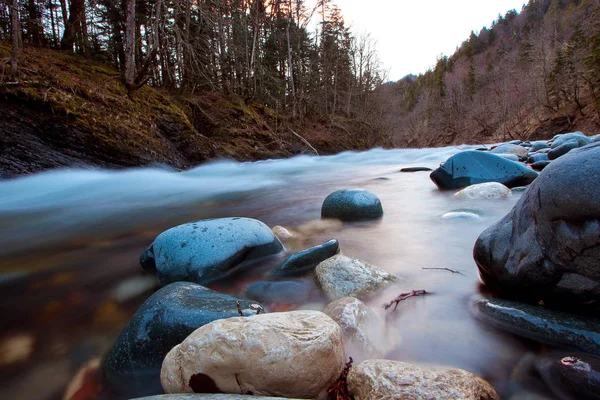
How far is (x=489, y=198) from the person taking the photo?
4469 mm

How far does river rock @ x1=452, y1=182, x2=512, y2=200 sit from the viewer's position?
14.7 ft

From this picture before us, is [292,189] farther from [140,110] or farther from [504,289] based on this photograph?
[504,289]

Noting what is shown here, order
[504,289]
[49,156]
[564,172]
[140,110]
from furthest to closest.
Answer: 1. [140,110]
2. [49,156]
3. [504,289]
4. [564,172]

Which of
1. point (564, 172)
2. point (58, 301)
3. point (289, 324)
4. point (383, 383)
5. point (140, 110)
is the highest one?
point (140, 110)

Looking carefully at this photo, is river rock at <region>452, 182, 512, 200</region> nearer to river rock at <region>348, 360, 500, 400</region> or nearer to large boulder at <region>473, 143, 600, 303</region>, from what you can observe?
large boulder at <region>473, 143, 600, 303</region>

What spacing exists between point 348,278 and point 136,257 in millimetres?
2263

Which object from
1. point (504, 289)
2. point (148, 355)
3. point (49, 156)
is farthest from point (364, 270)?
point (49, 156)

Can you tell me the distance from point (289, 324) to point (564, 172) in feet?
4.87

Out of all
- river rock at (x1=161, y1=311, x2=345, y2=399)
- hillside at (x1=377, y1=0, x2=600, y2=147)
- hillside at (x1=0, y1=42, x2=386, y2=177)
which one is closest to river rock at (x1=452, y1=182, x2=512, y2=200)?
river rock at (x1=161, y1=311, x2=345, y2=399)

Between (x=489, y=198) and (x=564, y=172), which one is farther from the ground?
(x=564, y=172)

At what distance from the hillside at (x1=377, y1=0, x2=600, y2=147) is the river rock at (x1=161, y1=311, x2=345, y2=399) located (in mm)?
31070

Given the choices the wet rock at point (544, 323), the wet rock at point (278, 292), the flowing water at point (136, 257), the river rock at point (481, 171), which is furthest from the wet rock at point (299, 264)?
the river rock at point (481, 171)

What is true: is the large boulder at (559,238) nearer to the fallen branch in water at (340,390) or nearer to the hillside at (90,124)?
the fallen branch in water at (340,390)

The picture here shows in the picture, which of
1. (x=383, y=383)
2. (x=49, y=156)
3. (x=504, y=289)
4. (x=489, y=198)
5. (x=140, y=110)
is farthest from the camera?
(x=140, y=110)
